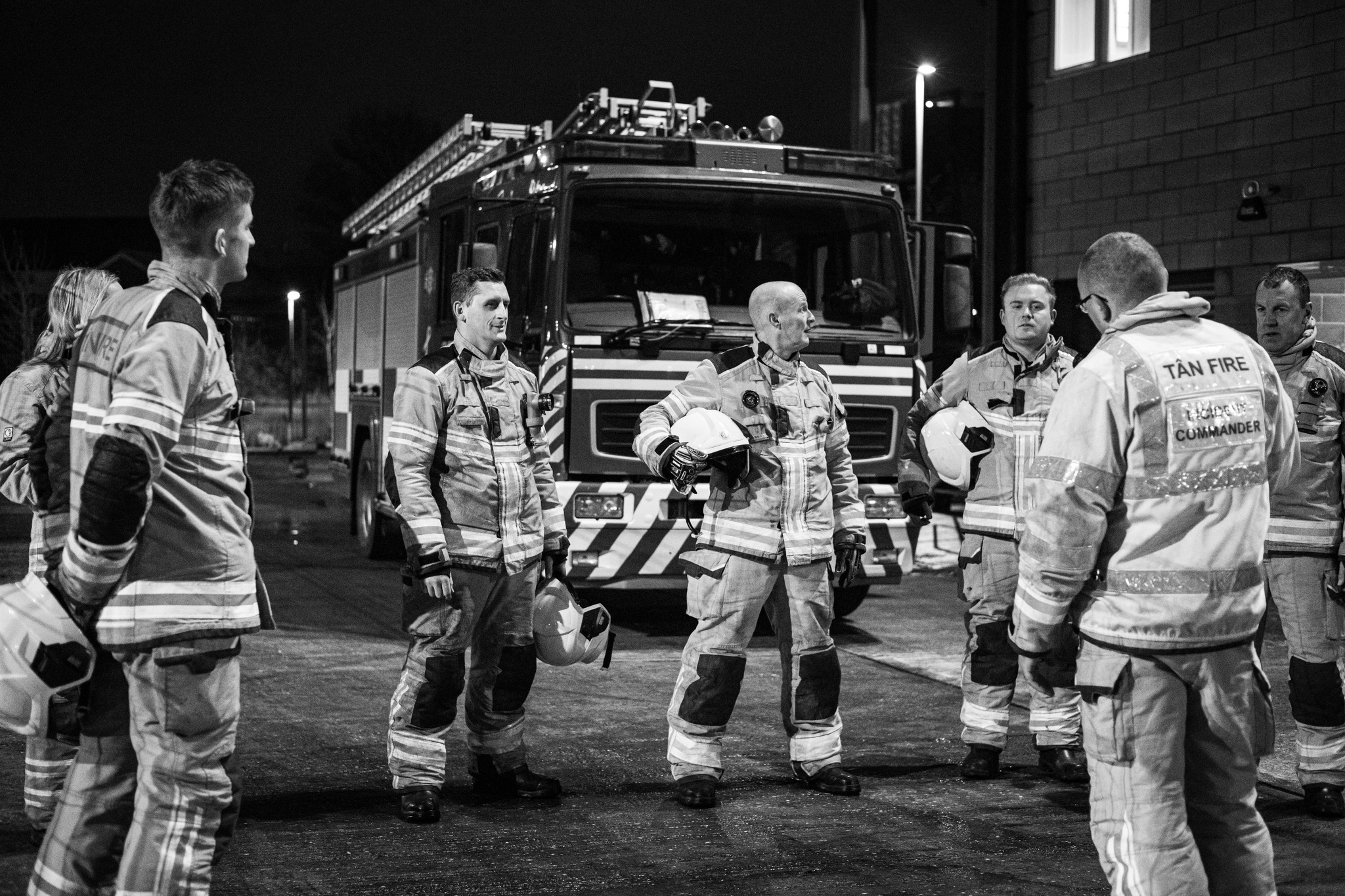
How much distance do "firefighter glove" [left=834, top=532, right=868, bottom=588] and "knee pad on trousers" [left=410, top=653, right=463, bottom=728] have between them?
5.27 ft

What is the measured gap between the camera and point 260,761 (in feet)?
20.6

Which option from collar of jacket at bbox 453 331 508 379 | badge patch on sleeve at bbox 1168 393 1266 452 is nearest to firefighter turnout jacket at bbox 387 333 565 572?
collar of jacket at bbox 453 331 508 379

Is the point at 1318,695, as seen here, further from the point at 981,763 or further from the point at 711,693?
the point at 711,693

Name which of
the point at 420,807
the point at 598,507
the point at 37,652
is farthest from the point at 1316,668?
the point at 598,507

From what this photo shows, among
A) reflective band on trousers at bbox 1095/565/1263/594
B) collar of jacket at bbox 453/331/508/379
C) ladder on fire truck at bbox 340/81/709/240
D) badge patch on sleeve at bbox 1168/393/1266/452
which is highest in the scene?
ladder on fire truck at bbox 340/81/709/240

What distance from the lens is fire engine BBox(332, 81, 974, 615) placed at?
912cm

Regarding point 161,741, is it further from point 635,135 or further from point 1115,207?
point 1115,207

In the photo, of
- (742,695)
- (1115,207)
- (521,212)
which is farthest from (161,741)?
(1115,207)

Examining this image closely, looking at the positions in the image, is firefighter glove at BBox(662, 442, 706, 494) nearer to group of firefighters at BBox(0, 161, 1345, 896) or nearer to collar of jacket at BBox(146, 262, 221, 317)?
group of firefighters at BBox(0, 161, 1345, 896)

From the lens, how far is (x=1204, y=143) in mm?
14406

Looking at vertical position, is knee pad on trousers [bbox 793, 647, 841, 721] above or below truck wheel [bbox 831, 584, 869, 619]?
above

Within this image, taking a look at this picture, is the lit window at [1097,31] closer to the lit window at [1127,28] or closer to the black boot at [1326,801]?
the lit window at [1127,28]

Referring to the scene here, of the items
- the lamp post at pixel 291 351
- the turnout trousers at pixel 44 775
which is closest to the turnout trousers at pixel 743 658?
the turnout trousers at pixel 44 775

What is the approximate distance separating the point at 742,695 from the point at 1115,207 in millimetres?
9495
